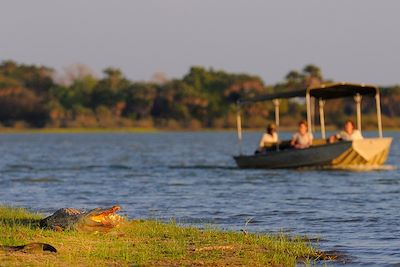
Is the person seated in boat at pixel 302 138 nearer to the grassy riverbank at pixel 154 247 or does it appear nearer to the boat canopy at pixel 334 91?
the boat canopy at pixel 334 91

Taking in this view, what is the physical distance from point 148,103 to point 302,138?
92.9m

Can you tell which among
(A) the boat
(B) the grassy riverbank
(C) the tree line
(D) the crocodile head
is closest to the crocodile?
(D) the crocodile head

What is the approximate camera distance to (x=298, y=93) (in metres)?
31.3

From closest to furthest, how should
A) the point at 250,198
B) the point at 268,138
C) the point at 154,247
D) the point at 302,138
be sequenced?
the point at 154,247 < the point at 250,198 < the point at 302,138 < the point at 268,138

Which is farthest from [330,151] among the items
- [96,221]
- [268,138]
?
[96,221]

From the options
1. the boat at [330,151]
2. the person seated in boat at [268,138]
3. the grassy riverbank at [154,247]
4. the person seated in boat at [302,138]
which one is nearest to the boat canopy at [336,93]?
Answer: the boat at [330,151]

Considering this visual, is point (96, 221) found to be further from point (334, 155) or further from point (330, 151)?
point (334, 155)

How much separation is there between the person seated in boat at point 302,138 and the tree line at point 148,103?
8606 centimetres

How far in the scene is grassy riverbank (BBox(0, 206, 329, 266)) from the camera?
12336 millimetres

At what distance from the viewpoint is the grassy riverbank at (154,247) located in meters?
12.3

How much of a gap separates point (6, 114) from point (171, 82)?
20.4 m

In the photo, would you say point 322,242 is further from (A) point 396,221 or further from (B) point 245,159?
(B) point 245,159

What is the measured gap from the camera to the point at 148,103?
123m

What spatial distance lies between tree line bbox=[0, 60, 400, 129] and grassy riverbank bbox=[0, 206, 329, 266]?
102 meters
